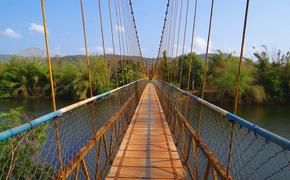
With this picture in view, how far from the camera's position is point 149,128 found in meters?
3.62

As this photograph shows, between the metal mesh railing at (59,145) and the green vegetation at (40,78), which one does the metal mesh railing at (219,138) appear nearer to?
the metal mesh railing at (59,145)

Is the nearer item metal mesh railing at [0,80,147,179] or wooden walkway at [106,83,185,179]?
metal mesh railing at [0,80,147,179]

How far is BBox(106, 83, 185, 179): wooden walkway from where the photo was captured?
188 centimetres

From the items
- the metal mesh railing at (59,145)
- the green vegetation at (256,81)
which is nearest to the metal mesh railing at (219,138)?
the metal mesh railing at (59,145)

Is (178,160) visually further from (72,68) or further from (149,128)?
(72,68)

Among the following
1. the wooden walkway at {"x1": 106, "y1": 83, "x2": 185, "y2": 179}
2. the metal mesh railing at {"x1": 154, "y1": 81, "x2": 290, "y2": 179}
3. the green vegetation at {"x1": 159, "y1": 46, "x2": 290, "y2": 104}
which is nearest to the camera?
the metal mesh railing at {"x1": 154, "y1": 81, "x2": 290, "y2": 179}

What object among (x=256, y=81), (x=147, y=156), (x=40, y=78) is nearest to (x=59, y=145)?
A: (x=147, y=156)

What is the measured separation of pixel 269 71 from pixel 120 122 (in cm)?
1825

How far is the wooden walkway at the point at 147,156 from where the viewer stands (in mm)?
1878

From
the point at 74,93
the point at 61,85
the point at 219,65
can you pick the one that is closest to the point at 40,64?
the point at 61,85

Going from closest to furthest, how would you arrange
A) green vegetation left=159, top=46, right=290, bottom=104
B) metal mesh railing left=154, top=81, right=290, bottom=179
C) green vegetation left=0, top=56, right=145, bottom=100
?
1. metal mesh railing left=154, top=81, right=290, bottom=179
2. green vegetation left=159, top=46, right=290, bottom=104
3. green vegetation left=0, top=56, right=145, bottom=100

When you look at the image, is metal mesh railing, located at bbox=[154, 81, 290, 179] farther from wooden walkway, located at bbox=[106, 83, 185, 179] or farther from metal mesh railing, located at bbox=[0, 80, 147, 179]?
metal mesh railing, located at bbox=[0, 80, 147, 179]

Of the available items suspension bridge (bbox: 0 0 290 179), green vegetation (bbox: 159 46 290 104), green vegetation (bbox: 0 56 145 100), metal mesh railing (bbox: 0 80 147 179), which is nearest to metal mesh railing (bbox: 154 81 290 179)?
suspension bridge (bbox: 0 0 290 179)

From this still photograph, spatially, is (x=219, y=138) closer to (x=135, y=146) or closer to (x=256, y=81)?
(x=135, y=146)
